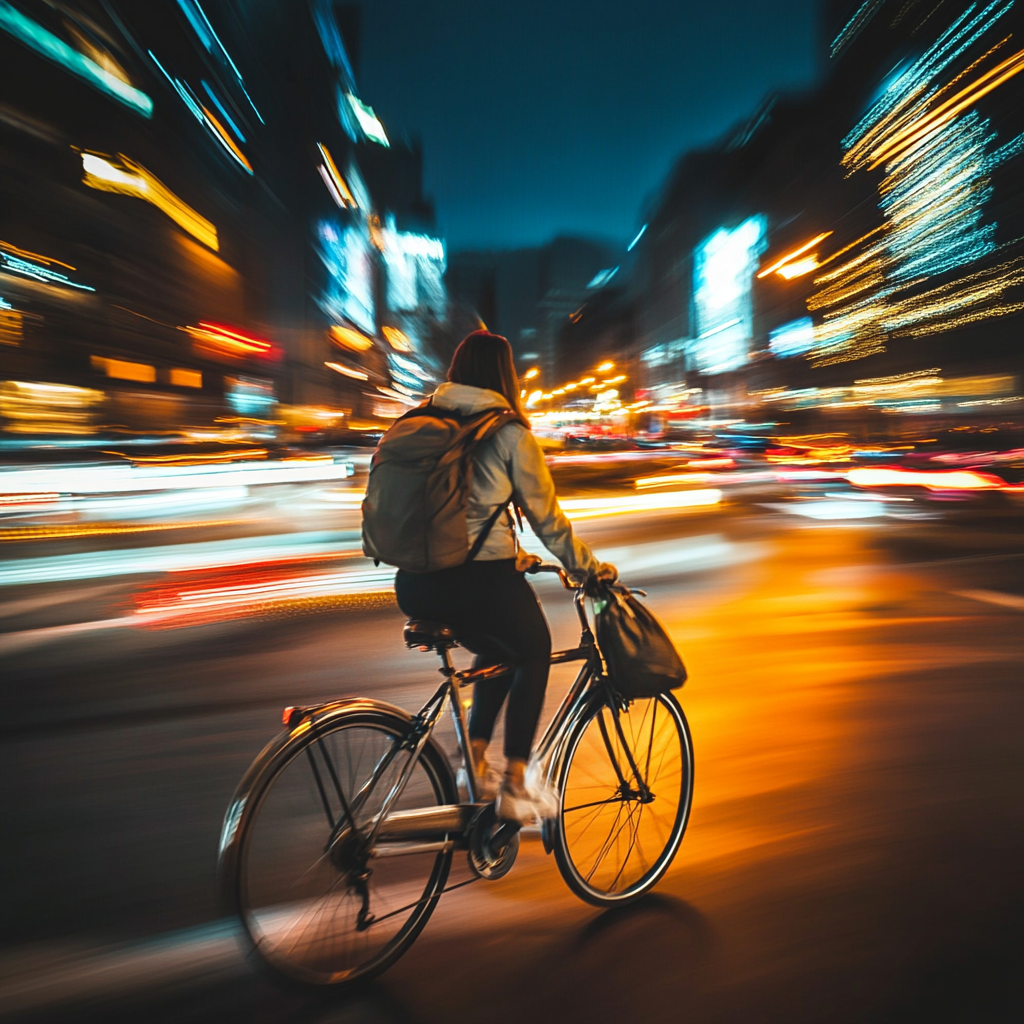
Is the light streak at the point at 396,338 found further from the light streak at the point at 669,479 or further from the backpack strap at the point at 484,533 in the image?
the backpack strap at the point at 484,533

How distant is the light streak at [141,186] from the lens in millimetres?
42781

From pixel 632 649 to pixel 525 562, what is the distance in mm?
469

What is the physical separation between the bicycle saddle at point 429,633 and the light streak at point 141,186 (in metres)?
46.3

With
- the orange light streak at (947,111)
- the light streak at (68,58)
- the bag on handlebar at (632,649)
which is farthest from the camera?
the orange light streak at (947,111)

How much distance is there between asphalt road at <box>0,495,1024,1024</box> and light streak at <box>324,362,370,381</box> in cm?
9896

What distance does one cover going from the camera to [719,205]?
412 ft

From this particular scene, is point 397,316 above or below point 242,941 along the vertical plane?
above

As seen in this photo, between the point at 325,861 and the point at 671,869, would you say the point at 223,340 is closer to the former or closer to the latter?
the point at 671,869

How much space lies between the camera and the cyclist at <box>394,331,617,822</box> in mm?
2533

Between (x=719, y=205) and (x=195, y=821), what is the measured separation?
134412 mm

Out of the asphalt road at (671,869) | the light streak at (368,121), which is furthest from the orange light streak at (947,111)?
the light streak at (368,121)

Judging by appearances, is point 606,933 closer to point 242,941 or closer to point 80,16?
point 242,941

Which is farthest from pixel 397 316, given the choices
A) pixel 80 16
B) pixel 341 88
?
pixel 80 16

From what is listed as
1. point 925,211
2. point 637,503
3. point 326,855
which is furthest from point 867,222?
point 326,855
